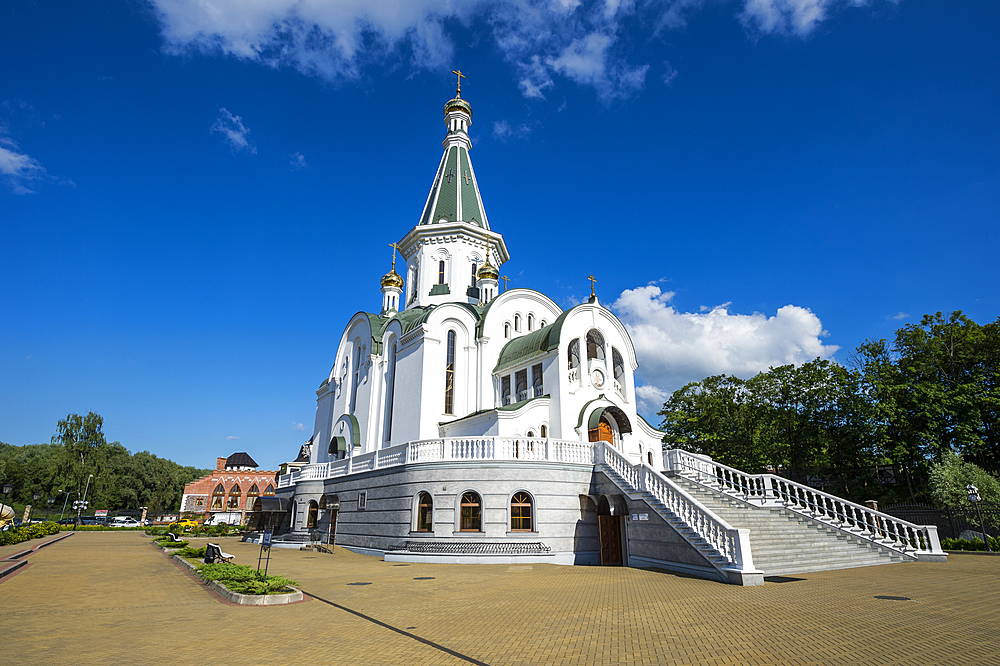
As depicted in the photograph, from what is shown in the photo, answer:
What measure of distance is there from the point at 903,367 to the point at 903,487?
6.87 m

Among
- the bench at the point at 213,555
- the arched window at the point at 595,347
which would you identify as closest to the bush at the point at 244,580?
the bench at the point at 213,555

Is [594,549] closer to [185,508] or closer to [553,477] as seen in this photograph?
[553,477]

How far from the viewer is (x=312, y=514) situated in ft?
88.5

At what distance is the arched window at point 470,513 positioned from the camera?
712 inches

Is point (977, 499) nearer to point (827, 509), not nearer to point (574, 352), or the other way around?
point (827, 509)

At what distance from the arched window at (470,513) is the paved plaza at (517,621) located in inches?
169

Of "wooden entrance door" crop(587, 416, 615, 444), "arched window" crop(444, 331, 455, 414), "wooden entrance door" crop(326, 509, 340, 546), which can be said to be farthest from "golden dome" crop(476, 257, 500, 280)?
→ "wooden entrance door" crop(326, 509, 340, 546)

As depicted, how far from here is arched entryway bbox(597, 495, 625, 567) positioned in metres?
18.5

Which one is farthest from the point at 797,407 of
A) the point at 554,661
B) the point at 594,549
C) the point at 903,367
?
the point at 554,661

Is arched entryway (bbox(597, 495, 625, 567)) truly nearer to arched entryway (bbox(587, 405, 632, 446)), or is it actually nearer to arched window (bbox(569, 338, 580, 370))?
arched entryway (bbox(587, 405, 632, 446))

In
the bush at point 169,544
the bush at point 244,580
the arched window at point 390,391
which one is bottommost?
the bush at point 169,544

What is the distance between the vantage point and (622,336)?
26406 millimetres

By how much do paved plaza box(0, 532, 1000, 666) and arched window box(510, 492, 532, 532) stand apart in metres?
4.23

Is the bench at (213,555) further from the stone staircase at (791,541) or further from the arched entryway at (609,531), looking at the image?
the stone staircase at (791,541)
